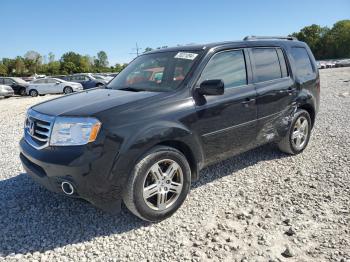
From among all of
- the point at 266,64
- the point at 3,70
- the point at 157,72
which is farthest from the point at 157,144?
the point at 3,70

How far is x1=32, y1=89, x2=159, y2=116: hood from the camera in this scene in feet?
9.98

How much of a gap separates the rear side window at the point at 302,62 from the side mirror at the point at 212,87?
232cm

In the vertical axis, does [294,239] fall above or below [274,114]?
below

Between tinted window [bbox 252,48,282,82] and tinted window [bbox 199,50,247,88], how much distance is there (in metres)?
0.28

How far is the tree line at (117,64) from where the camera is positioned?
8225cm

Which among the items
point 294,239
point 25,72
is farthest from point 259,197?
point 25,72

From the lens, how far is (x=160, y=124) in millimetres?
3135

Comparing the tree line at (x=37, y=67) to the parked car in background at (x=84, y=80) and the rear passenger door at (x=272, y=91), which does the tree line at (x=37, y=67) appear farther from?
the rear passenger door at (x=272, y=91)

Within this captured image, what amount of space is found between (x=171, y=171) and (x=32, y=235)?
59.8 inches

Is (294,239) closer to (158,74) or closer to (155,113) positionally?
(155,113)

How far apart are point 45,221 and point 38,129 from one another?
0.99 meters

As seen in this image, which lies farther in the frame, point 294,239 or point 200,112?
point 200,112

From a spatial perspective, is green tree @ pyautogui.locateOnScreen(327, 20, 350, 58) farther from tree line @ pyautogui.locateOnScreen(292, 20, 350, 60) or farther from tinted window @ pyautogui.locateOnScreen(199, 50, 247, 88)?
tinted window @ pyautogui.locateOnScreen(199, 50, 247, 88)

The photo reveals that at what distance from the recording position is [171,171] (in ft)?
10.9
